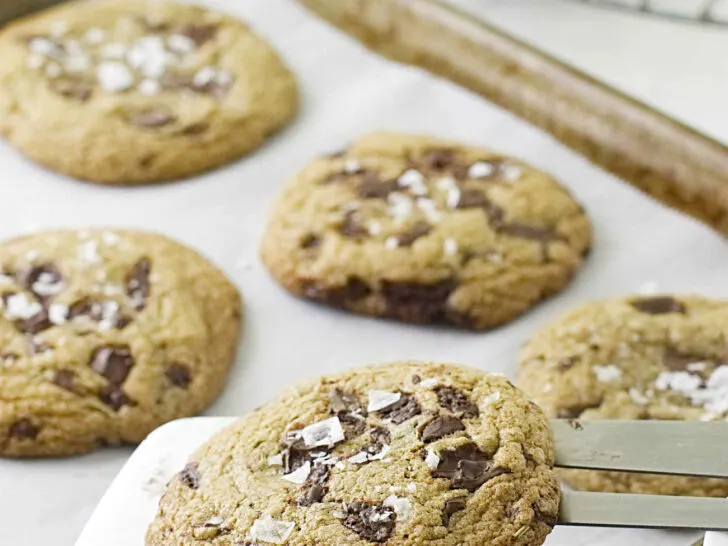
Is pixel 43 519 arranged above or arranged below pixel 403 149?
below

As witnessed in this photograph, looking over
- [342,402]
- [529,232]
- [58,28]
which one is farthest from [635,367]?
[58,28]

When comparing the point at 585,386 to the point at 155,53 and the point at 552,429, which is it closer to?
the point at 552,429

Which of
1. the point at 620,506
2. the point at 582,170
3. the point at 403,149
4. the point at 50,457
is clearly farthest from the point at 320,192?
the point at 620,506

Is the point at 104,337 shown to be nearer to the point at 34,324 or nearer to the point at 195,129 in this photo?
the point at 34,324

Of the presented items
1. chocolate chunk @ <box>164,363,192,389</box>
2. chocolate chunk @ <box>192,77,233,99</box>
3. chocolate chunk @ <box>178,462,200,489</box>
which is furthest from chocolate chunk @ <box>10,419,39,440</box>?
chocolate chunk @ <box>192,77,233,99</box>

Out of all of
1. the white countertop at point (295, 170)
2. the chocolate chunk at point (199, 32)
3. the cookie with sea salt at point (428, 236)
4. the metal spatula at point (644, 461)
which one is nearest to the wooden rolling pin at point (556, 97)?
the white countertop at point (295, 170)

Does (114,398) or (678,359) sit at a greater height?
(678,359)
